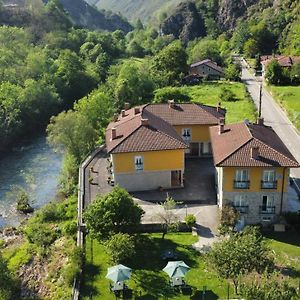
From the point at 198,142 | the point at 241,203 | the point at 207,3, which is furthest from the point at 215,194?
the point at 207,3

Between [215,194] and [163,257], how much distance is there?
34.5 ft

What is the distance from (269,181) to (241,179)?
6.70 ft

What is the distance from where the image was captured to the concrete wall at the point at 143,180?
41438 mm

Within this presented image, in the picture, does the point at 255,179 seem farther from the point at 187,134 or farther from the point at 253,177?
the point at 187,134

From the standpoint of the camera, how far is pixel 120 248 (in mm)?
30328

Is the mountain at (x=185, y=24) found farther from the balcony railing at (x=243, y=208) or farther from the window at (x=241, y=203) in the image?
Result: the balcony railing at (x=243, y=208)

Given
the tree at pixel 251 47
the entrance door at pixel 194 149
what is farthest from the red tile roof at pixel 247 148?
the tree at pixel 251 47

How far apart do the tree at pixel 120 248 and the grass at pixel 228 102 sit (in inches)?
1434

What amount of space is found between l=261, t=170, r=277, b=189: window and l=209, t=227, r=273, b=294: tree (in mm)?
9005

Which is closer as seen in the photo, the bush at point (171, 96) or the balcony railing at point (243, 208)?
the balcony railing at point (243, 208)

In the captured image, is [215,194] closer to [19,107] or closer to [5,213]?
[5,213]

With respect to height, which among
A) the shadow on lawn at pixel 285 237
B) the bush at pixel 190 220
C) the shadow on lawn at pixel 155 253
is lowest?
the shadow on lawn at pixel 155 253

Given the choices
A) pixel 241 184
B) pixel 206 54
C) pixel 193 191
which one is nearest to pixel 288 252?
pixel 241 184

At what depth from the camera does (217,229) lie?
35.0 meters
